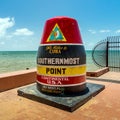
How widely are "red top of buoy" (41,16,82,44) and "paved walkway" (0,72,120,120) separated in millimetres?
1372

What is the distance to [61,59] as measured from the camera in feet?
12.5

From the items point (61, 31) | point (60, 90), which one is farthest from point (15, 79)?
point (61, 31)

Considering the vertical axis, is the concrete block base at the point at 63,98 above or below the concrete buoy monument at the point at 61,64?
below

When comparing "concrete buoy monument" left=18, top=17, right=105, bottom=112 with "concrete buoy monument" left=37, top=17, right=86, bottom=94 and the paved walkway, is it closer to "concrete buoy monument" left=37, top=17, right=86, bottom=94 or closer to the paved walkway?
"concrete buoy monument" left=37, top=17, right=86, bottom=94

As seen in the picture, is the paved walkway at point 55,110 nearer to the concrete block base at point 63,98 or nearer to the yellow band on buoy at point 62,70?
the concrete block base at point 63,98

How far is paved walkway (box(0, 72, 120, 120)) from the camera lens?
294 cm

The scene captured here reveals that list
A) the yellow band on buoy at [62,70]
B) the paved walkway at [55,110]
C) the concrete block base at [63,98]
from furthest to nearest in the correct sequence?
the yellow band on buoy at [62,70]
the concrete block base at [63,98]
the paved walkway at [55,110]

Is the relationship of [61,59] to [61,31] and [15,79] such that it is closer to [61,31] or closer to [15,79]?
[61,31]

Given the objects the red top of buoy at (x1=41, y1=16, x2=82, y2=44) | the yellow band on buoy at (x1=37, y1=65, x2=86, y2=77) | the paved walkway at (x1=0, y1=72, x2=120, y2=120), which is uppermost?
the red top of buoy at (x1=41, y1=16, x2=82, y2=44)

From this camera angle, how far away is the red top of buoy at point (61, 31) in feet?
12.9

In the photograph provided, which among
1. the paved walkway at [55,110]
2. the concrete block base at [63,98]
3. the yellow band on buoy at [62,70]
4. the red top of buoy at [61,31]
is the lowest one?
→ the paved walkway at [55,110]

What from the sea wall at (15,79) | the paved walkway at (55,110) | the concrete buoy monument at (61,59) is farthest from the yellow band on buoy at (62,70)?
the sea wall at (15,79)

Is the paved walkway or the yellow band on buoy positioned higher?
the yellow band on buoy

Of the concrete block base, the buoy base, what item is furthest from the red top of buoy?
the concrete block base
